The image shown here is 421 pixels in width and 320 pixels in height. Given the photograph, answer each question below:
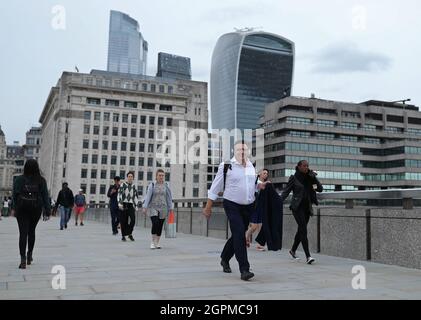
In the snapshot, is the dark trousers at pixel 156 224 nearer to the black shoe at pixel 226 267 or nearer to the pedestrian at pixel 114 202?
the black shoe at pixel 226 267

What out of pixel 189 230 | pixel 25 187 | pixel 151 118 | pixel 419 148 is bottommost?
pixel 189 230

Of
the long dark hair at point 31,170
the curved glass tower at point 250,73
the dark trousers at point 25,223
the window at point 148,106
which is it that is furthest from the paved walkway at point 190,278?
the curved glass tower at point 250,73

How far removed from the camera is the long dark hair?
7.54 m

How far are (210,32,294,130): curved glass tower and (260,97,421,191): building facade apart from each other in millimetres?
55305

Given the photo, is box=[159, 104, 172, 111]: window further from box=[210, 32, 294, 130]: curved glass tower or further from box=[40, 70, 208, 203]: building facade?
box=[210, 32, 294, 130]: curved glass tower

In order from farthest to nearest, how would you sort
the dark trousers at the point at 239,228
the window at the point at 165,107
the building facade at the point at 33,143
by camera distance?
1. the building facade at the point at 33,143
2. the window at the point at 165,107
3. the dark trousers at the point at 239,228

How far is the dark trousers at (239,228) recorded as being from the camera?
6254 millimetres

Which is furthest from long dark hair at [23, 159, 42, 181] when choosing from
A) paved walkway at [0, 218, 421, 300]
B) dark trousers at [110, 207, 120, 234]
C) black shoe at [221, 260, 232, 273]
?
dark trousers at [110, 207, 120, 234]

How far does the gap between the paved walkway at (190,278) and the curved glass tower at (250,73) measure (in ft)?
497

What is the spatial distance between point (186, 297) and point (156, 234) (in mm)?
6226

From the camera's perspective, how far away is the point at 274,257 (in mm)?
9000

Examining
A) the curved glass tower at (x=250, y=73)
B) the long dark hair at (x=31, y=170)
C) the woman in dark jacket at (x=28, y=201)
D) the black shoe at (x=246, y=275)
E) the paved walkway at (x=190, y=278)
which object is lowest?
the paved walkway at (x=190, y=278)
